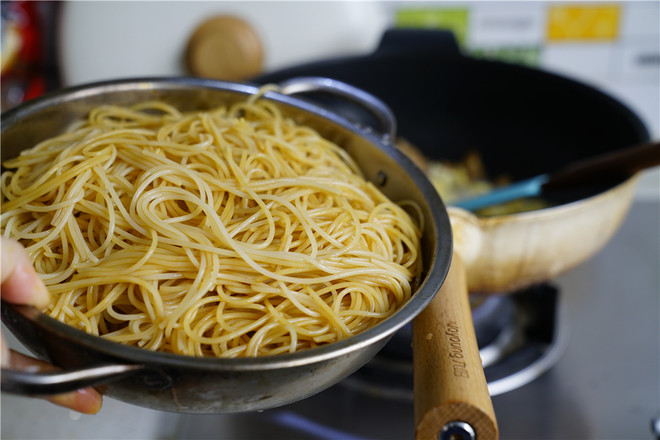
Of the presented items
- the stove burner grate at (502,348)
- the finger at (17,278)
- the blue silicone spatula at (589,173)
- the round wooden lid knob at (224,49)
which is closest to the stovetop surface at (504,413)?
the stove burner grate at (502,348)

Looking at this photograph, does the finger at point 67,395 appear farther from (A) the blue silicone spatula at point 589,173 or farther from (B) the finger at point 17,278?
(A) the blue silicone spatula at point 589,173

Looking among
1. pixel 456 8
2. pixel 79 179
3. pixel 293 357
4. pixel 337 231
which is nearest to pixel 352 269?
pixel 337 231

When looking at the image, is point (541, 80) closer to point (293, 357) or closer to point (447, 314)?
point (447, 314)

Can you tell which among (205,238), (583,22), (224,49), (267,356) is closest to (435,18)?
(583,22)

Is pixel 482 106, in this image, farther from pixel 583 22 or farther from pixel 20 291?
pixel 20 291

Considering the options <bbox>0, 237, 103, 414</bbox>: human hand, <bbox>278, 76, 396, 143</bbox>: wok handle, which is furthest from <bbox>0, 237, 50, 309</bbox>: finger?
<bbox>278, 76, 396, 143</bbox>: wok handle

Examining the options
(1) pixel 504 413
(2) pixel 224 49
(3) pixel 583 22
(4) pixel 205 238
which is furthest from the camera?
(3) pixel 583 22
